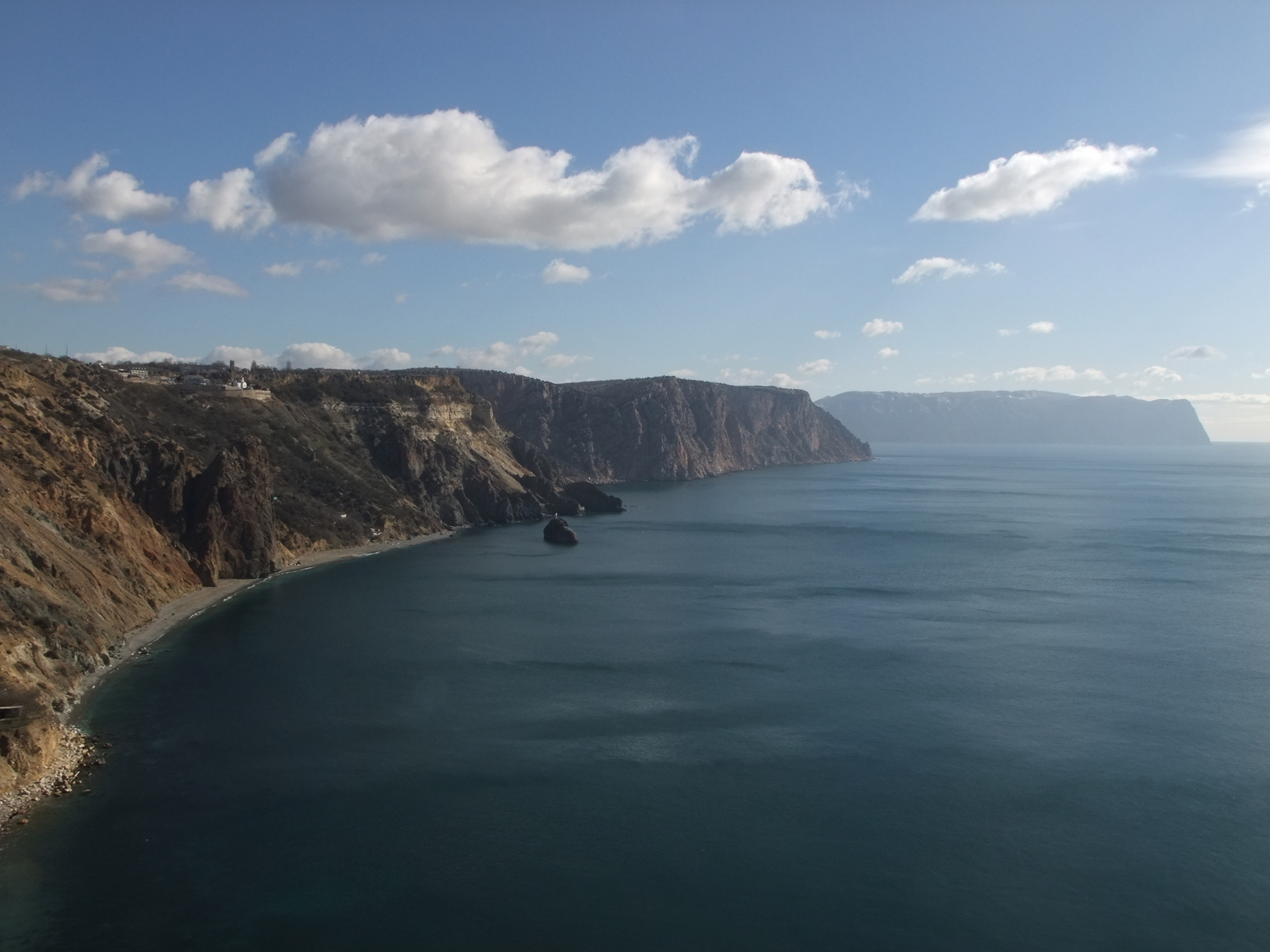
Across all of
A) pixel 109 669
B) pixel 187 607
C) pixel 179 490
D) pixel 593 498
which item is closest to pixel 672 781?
pixel 109 669

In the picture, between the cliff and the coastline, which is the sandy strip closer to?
the coastline

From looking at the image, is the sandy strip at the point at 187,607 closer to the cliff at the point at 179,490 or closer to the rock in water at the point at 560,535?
the cliff at the point at 179,490

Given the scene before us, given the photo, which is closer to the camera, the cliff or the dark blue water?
the dark blue water

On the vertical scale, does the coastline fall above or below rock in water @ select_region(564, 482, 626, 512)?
below

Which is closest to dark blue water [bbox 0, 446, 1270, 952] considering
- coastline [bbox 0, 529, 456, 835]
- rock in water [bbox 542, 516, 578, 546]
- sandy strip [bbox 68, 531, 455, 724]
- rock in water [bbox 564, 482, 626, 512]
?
coastline [bbox 0, 529, 456, 835]

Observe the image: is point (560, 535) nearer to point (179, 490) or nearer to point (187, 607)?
point (179, 490)
